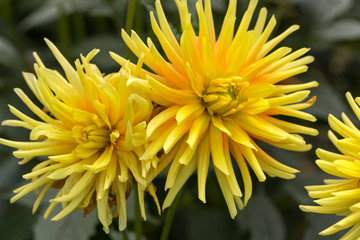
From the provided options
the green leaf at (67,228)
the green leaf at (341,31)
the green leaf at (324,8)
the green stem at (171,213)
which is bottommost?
the green leaf at (67,228)

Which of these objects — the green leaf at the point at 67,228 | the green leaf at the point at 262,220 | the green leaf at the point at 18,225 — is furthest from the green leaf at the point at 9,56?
the green leaf at the point at 262,220

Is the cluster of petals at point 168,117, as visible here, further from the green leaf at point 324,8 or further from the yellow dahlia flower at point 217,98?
the green leaf at point 324,8

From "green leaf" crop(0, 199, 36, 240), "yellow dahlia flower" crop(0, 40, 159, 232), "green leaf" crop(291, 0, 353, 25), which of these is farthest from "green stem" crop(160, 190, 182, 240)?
"green leaf" crop(291, 0, 353, 25)

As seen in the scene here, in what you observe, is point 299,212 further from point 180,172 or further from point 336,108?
point 180,172

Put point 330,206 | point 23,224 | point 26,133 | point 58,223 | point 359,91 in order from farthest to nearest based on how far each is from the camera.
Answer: point 359,91
point 26,133
point 23,224
point 58,223
point 330,206

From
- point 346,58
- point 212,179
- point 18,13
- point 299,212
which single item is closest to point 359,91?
point 346,58

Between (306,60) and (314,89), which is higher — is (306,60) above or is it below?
above
